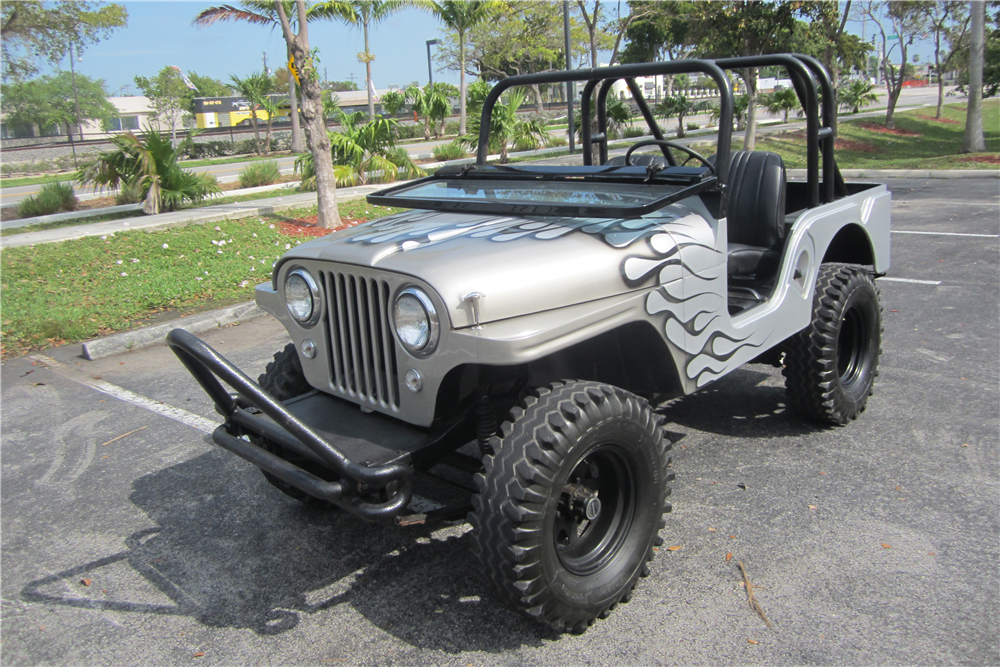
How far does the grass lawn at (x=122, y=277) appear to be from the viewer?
6543 millimetres

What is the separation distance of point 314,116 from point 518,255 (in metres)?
8.41

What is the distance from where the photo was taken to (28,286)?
759cm

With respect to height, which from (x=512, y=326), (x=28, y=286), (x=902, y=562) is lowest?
(x=902, y=562)

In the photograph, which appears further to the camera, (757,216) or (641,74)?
(757,216)

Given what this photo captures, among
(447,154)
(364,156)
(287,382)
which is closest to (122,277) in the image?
(287,382)

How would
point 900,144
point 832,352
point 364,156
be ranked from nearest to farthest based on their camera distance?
point 832,352, point 364,156, point 900,144

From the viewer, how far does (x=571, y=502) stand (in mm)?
2615

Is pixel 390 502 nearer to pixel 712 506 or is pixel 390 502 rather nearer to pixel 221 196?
pixel 712 506

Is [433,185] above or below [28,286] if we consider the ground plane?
above

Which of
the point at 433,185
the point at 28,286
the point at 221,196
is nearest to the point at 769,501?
the point at 433,185

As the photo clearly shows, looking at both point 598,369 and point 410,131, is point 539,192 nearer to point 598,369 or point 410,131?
point 598,369

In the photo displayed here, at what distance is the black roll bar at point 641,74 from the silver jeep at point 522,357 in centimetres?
2

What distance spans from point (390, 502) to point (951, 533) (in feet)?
7.46

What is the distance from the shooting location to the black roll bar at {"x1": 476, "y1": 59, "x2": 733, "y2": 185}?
3.15m
